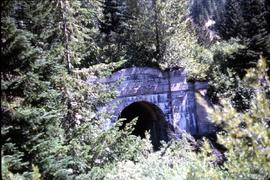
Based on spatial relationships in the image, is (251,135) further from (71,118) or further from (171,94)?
(171,94)

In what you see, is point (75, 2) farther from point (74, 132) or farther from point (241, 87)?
point (241, 87)

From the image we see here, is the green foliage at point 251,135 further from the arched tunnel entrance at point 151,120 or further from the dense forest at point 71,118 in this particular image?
the arched tunnel entrance at point 151,120

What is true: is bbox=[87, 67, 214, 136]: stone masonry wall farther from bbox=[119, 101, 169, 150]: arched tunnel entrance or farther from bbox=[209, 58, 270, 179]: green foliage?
bbox=[209, 58, 270, 179]: green foliage

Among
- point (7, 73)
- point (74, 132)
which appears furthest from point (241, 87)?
point (7, 73)

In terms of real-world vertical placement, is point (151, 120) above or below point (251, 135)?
below

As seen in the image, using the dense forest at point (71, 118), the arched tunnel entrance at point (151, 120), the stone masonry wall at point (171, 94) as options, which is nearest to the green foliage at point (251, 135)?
the dense forest at point (71, 118)

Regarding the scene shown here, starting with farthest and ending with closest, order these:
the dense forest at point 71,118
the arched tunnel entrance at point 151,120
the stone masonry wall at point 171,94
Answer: the arched tunnel entrance at point 151,120 → the stone masonry wall at point 171,94 → the dense forest at point 71,118

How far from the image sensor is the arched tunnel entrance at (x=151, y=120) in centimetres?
1775

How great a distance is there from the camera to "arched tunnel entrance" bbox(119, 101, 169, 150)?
17750 mm

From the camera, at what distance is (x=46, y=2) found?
739 cm

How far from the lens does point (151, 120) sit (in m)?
18.9

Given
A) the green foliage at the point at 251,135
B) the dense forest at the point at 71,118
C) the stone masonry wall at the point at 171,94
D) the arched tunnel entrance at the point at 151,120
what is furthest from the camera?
the arched tunnel entrance at the point at 151,120

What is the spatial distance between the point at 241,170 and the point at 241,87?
36.6ft

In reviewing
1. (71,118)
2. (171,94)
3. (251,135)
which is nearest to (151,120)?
(171,94)
